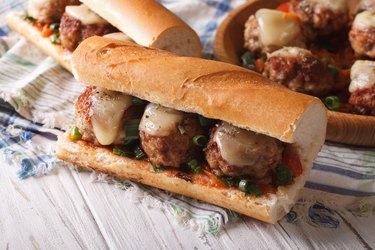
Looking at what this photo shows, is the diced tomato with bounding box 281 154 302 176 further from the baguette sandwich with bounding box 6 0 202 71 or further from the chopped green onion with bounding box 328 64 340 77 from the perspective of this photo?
the baguette sandwich with bounding box 6 0 202 71

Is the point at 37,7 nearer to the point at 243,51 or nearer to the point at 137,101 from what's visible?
the point at 243,51

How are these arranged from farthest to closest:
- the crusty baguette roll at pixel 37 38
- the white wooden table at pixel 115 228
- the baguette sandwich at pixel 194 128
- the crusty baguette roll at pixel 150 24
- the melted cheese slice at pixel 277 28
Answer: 1. the crusty baguette roll at pixel 37 38
2. the melted cheese slice at pixel 277 28
3. the crusty baguette roll at pixel 150 24
4. the white wooden table at pixel 115 228
5. the baguette sandwich at pixel 194 128

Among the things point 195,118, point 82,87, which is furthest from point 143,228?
point 82,87

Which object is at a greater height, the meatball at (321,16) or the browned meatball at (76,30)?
the meatball at (321,16)

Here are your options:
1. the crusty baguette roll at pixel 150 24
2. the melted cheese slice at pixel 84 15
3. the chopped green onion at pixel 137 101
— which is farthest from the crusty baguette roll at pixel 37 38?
the chopped green onion at pixel 137 101

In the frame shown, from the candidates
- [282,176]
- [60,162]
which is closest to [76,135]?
[60,162]

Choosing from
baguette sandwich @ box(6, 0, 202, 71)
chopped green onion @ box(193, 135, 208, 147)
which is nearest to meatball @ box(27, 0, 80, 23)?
baguette sandwich @ box(6, 0, 202, 71)

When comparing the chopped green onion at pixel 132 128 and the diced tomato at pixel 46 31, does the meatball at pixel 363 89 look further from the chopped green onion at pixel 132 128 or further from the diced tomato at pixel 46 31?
the diced tomato at pixel 46 31
